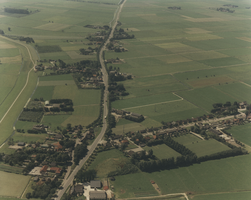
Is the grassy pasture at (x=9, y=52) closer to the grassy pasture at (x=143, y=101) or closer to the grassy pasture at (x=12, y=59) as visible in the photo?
the grassy pasture at (x=12, y=59)

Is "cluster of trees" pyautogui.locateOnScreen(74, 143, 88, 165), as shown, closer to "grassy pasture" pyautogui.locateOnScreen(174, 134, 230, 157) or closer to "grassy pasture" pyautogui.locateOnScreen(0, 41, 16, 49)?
"grassy pasture" pyautogui.locateOnScreen(174, 134, 230, 157)

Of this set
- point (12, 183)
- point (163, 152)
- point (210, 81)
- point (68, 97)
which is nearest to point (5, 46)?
point (68, 97)

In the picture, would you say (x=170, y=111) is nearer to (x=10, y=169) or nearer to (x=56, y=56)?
(x=10, y=169)

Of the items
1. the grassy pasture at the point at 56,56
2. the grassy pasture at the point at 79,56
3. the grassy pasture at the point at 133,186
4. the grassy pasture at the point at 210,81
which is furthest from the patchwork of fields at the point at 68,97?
the grassy pasture at the point at 210,81

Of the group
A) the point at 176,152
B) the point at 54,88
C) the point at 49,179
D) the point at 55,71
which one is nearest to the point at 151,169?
the point at 176,152

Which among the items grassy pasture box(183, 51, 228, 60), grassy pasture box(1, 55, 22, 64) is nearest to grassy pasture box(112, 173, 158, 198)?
grassy pasture box(1, 55, 22, 64)

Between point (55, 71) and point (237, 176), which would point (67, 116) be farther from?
point (237, 176)

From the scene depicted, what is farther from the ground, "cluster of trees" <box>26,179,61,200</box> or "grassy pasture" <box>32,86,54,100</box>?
"grassy pasture" <box>32,86,54,100</box>
